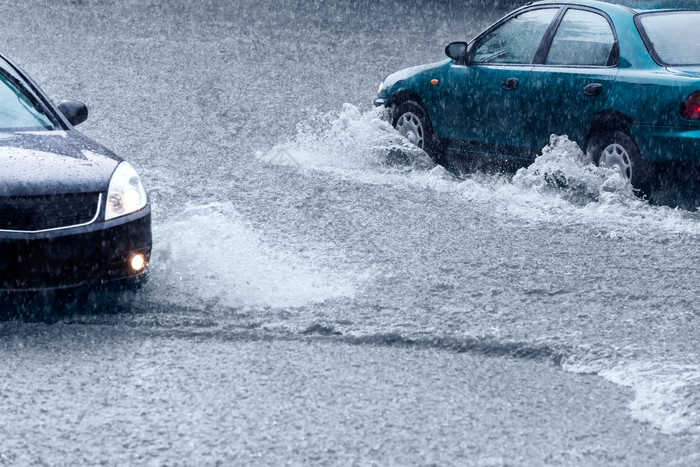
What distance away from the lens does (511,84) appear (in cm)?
926

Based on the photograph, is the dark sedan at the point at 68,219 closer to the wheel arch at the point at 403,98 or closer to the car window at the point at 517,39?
the car window at the point at 517,39

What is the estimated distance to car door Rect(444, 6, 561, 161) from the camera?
30.5 ft

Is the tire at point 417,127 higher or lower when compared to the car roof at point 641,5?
lower

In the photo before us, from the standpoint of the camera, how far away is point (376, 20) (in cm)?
2086

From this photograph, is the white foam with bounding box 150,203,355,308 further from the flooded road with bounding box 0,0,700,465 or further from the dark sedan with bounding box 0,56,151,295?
the dark sedan with bounding box 0,56,151,295

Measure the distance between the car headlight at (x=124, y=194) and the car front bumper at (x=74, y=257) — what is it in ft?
0.16

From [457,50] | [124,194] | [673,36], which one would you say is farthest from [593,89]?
[124,194]

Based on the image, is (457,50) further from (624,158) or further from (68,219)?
(68,219)

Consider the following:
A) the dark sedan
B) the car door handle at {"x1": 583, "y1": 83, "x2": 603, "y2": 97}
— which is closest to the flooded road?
the dark sedan

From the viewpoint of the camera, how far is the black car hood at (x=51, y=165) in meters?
5.68

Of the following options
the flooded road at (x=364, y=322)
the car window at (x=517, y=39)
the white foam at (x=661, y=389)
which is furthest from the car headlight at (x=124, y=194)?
the car window at (x=517, y=39)

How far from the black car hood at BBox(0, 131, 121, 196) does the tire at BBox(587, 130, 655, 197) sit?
3808 millimetres

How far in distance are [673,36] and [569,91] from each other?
2.82 feet

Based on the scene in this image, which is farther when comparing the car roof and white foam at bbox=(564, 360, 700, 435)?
the car roof
